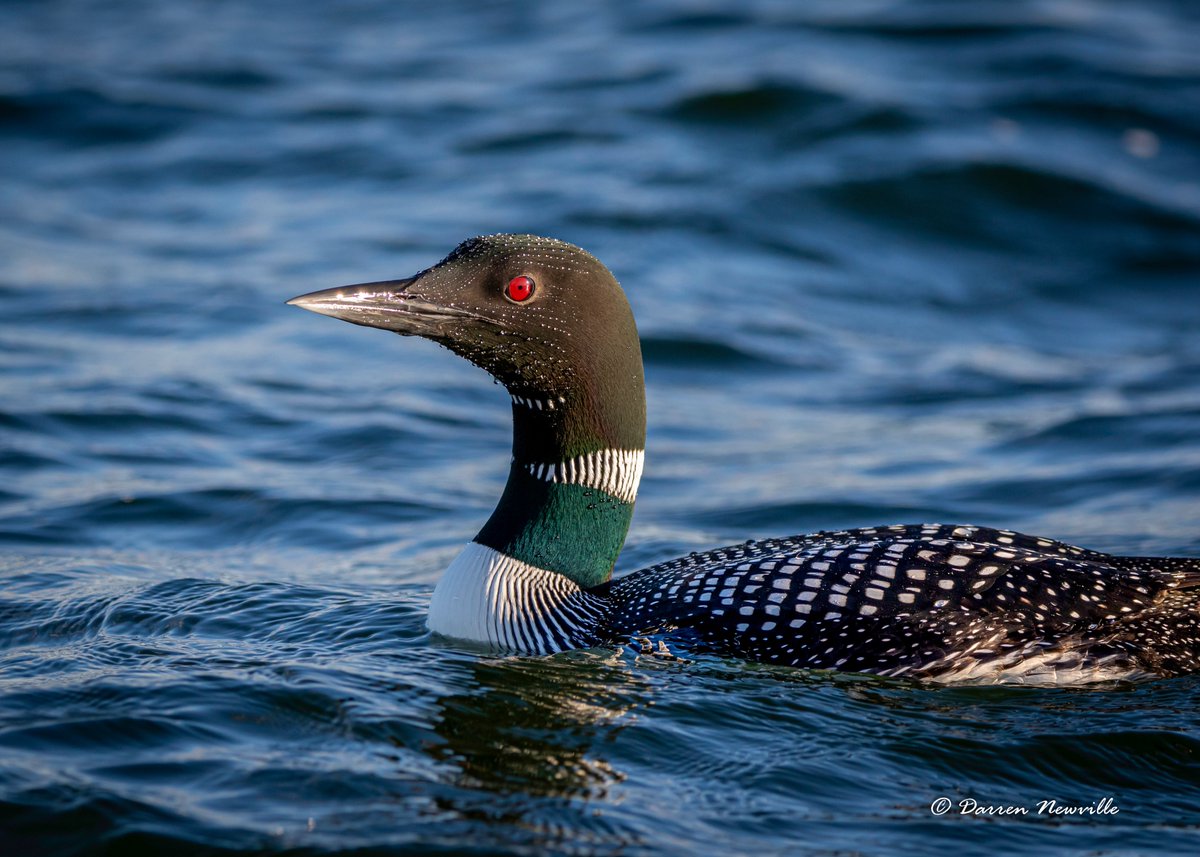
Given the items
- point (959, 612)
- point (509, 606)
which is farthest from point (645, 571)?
point (959, 612)

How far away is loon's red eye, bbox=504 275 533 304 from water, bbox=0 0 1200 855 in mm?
995

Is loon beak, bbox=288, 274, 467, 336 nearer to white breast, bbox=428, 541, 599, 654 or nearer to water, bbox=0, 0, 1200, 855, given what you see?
white breast, bbox=428, 541, 599, 654

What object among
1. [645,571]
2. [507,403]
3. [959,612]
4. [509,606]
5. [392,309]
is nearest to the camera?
[959,612]

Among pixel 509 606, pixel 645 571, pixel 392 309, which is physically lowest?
pixel 509 606

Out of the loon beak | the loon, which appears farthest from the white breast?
the loon beak

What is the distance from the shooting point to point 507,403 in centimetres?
809

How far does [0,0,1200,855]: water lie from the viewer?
348 cm

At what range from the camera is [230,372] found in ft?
26.1

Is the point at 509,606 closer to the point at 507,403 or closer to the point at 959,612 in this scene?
the point at 959,612

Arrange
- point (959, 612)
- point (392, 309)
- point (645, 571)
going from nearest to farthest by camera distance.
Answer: point (959, 612)
point (392, 309)
point (645, 571)

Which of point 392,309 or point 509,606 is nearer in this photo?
point 392,309

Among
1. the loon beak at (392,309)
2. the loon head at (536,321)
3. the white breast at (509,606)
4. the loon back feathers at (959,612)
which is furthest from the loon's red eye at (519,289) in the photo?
the loon back feathers at (959,612)

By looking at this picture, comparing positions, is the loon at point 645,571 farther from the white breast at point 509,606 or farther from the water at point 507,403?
the water at point 507,403

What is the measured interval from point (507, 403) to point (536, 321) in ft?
12.8
